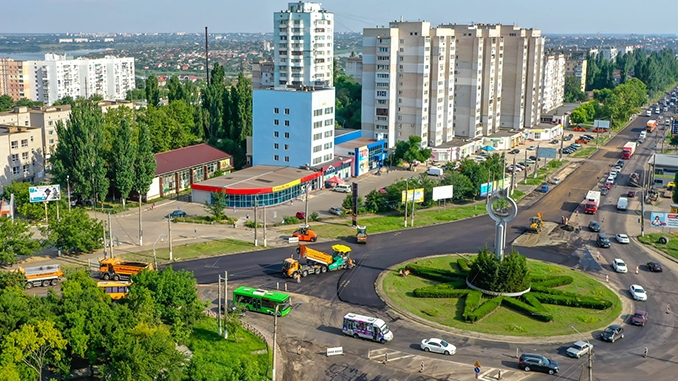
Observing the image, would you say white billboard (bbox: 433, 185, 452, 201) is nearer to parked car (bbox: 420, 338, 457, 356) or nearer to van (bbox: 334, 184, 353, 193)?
van (bbox: 334, 184, 353, 193)

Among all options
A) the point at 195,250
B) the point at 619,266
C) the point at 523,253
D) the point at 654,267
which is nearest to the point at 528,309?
the point at 619,266

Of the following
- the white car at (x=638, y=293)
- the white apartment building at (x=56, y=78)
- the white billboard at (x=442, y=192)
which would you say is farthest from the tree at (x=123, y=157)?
the white apartment building at (x=56, y=78)

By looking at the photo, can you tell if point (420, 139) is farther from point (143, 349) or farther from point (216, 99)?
point (143, 349)

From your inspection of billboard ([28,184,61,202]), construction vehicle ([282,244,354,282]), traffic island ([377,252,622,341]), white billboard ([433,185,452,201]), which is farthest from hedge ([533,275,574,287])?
billboard ([28,184,61,202])

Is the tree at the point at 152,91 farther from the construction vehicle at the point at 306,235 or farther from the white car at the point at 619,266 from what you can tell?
the white car at the point at 619,266

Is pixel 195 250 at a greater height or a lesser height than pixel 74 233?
lesser

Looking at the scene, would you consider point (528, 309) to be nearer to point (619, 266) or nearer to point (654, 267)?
point (619, 266)
